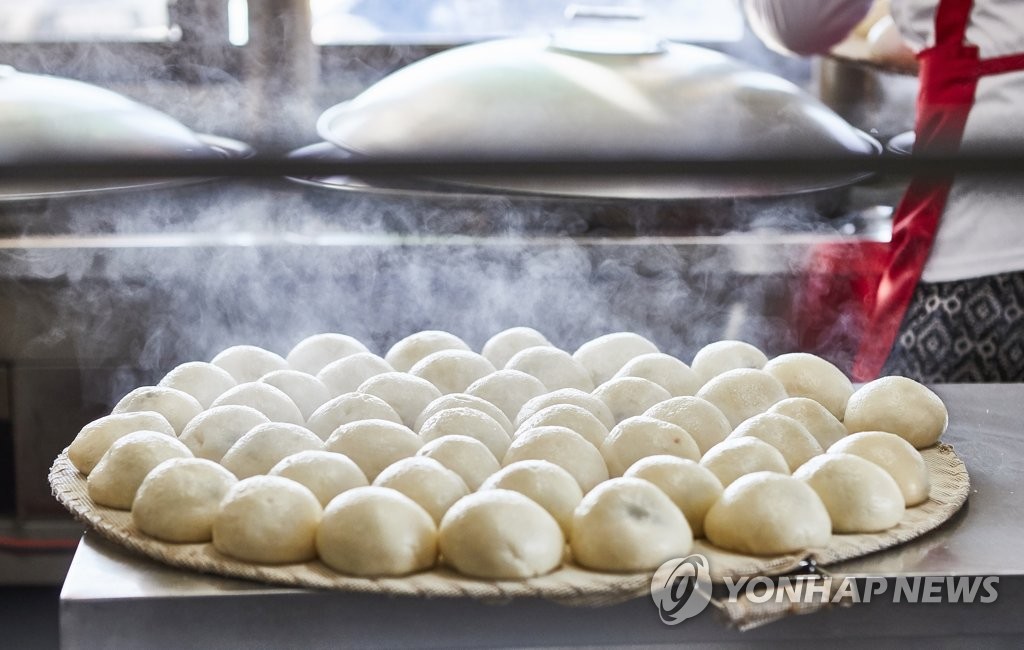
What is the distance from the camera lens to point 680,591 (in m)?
0.95

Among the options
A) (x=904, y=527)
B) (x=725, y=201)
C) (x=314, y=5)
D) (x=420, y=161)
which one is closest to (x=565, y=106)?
(x=725, y=201)

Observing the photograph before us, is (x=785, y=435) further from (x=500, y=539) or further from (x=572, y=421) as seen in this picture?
(x=500, y=539)

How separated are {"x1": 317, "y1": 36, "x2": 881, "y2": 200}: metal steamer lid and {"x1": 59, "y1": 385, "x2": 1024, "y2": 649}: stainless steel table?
0.56 metres

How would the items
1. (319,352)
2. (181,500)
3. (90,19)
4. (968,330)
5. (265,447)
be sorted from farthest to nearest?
(90,19), (968,330), (319,352), (265,447), (181,500)

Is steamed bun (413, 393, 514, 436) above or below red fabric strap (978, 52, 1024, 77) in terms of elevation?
below

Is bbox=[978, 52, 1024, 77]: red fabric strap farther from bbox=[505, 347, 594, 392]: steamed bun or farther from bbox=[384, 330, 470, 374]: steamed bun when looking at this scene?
bbox=[384, 330, 470, 374]: steamed bun

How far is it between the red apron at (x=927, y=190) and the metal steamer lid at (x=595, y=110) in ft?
1.05

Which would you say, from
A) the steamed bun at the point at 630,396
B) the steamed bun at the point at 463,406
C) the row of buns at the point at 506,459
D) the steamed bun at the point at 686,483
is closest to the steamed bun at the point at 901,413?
the row of buns at the point at 506,459

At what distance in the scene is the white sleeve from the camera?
6.42ft

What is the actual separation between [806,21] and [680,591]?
134 cm

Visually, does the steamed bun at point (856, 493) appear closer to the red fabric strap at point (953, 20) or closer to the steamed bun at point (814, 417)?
the steamed bun at point (814, 417)

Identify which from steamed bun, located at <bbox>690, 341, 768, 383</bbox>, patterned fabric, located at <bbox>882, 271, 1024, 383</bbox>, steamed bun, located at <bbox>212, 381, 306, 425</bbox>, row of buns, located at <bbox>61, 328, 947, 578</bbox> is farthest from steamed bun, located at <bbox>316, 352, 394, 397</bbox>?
patterned fabric, located at <bbox>882, 271, 1024, 383</bbox>

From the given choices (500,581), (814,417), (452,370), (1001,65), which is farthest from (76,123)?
(1001,65)

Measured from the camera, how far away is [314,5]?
2.65 m
